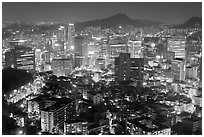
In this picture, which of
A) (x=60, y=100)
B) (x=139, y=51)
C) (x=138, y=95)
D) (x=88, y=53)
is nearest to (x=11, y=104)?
(x=60, y=100)

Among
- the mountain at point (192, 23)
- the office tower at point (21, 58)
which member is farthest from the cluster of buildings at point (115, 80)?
the mountain at point (192, 23)

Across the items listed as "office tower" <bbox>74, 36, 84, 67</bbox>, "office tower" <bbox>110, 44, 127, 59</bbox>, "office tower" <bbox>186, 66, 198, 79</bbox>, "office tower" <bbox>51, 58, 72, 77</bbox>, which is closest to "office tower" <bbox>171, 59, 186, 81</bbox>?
"office tower" <bbox>186, 66, 198, 79</bbox>

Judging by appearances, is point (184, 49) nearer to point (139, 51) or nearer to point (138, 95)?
point (139, 51)

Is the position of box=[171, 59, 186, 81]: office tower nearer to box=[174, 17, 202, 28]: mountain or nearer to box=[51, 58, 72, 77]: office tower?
box=[174, 17, 202, 28]: mountain

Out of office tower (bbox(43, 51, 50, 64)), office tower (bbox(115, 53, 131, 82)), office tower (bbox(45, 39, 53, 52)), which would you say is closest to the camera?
office tower (bbox(115, 53, 131, 82))

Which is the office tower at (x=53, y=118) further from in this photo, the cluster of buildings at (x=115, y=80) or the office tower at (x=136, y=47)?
the office tower at (x=136, y=47)

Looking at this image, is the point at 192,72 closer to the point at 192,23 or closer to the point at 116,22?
the point at 192,23

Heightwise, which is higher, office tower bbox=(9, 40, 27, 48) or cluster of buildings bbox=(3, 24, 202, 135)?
office tower bbox=(9, 40, 27, 48)
